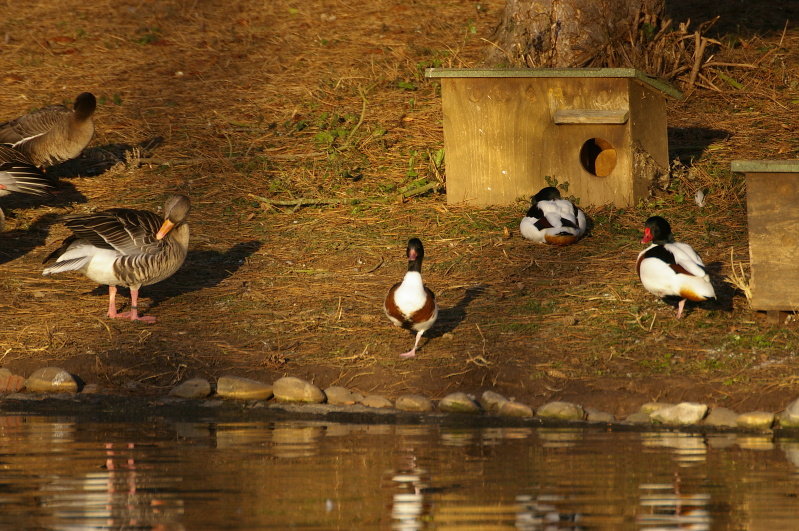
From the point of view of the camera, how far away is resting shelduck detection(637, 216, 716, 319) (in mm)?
8156

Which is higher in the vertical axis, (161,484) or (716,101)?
(716,101)

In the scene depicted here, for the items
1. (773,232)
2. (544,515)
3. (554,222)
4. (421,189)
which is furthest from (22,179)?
(544,515)

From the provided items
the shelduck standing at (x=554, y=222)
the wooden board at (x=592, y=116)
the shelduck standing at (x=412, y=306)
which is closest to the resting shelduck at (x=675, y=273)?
the shelduck standing at (x=554, y=222)

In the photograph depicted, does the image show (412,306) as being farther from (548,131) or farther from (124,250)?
(548,131)

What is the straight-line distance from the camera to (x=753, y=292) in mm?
8398

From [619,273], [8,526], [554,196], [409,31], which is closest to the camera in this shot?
[8,526]

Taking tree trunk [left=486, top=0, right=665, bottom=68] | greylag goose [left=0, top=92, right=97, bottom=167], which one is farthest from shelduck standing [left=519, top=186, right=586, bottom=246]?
greylag goose [left=0, top=92, right=97, bottom=167]

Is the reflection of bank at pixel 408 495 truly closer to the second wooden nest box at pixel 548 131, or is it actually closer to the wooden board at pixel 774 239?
the wooden board at pixel 774 239

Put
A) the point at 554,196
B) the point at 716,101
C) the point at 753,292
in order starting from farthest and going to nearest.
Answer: the point at 716,101 < the point at 554,196 < the point at 753,292

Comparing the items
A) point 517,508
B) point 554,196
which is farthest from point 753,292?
point 517,508

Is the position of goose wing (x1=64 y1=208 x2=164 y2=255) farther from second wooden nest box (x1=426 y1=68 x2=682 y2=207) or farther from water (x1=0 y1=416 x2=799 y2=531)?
second wooden nest box (x1=426 y1=68 x2=682 y2=207)

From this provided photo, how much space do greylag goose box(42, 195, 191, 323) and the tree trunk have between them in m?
5.18

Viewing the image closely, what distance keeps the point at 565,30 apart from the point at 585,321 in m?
5.05

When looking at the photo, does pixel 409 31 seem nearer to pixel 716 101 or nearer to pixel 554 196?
pixel 716 101
